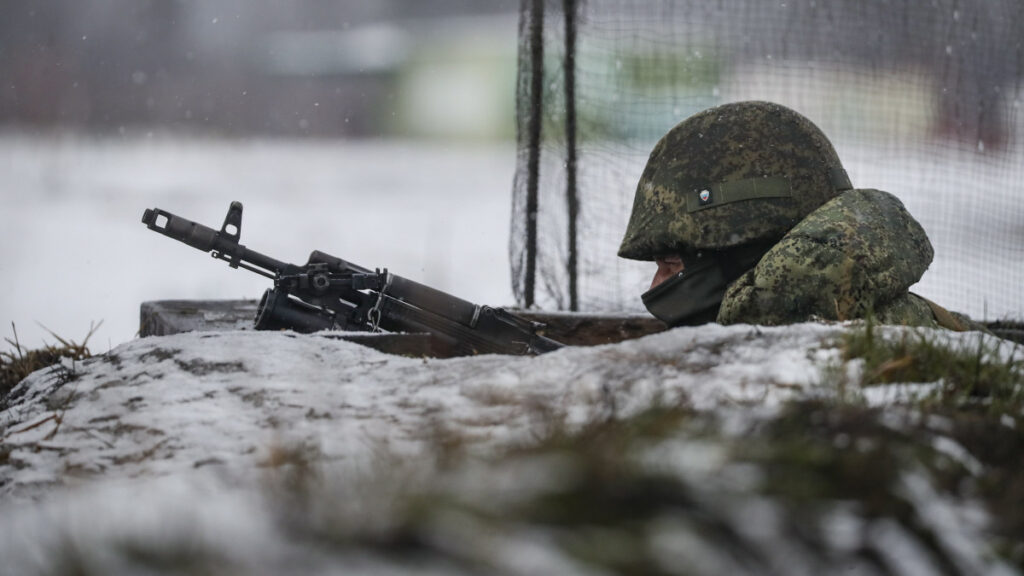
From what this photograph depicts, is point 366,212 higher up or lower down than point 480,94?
lower down

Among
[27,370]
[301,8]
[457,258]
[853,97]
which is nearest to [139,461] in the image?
[27,370]

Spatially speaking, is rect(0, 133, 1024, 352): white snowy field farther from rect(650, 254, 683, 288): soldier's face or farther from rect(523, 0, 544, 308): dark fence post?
rect(650, 254, 683, 288): soldier's face

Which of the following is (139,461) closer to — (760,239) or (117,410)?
(117,410)

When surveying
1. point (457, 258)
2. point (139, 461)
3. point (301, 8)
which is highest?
point (301, 8)

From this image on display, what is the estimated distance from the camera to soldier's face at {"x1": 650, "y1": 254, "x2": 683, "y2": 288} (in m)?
3.62

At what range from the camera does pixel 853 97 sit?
21.7 feet

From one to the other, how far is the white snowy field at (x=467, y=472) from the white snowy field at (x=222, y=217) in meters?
5.03

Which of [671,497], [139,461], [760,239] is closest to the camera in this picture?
[671,497]

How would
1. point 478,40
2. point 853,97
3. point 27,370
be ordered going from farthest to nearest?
point 478,40 → point 853,97 → point 27,370

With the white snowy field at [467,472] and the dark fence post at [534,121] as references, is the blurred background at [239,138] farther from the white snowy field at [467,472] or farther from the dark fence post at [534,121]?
the white snowy field at [467,472]

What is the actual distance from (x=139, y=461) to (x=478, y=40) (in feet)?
33.9

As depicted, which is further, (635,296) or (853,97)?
(853,97)

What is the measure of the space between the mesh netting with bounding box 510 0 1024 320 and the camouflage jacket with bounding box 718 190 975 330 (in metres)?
2.85

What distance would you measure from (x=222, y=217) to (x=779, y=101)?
265 inches
